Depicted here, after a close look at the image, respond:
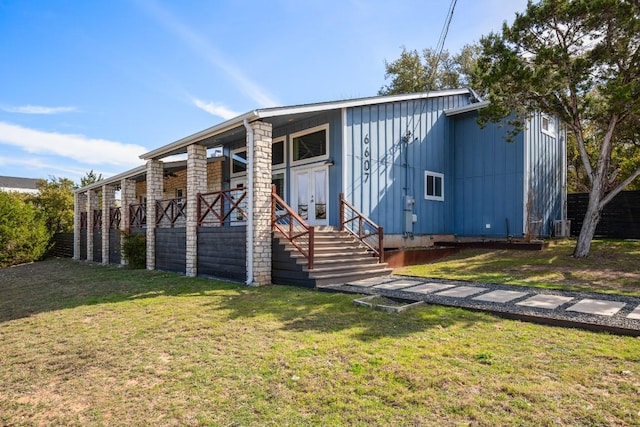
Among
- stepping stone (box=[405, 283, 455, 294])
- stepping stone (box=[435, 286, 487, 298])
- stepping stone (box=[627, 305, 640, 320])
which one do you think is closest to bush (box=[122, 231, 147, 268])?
Result: stepping stone (box=[405, 283, 455, 294])

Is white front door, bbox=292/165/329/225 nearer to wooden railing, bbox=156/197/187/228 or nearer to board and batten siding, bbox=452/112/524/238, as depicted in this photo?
wooden railing, bbox=156/197/187/228

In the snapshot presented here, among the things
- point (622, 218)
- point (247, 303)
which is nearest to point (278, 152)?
point (247, 303)

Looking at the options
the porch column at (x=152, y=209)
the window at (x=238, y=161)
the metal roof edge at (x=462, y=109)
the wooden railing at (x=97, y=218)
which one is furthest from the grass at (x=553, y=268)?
the wooden railing at (x=97, y=218)

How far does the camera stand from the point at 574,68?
30.8ft

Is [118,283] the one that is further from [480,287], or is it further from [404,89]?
[404,89]

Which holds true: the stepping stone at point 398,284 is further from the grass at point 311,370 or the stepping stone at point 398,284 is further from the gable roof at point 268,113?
the gable roof at point 268,113

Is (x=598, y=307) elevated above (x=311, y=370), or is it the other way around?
(x=598, y=307)

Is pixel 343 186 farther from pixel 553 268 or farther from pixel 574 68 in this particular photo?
pixel 574 68

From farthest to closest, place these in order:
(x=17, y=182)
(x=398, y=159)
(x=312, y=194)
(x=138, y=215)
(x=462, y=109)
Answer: (x=17, y=182) → (x=138, y=215) → (x=462, y=109) → (x=398, y=159) → (x=312, y=194)

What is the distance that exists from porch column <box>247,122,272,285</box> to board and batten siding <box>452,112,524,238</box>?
8156 mm

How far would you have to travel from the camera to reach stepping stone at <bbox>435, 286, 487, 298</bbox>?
20.2 feet

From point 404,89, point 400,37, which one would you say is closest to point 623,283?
point 400,37

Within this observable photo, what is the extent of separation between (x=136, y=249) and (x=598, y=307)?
1214 cm

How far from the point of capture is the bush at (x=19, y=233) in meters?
16.3
